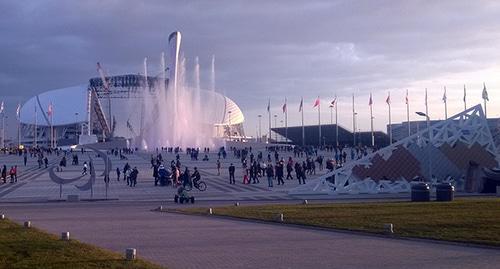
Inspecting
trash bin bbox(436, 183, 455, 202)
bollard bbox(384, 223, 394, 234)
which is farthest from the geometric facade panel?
bollard bbox(384, 223, 394, 234)

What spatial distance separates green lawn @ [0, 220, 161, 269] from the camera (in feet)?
36.0

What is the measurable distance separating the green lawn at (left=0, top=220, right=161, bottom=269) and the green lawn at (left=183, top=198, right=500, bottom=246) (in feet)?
22.6

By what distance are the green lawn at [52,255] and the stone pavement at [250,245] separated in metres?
0.89

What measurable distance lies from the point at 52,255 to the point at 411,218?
10.6m

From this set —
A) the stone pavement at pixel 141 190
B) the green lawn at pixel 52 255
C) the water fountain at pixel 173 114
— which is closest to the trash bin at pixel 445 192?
the stone pavement at pixel 141 190

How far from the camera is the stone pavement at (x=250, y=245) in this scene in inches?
474

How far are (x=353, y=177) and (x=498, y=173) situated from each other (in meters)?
6.87

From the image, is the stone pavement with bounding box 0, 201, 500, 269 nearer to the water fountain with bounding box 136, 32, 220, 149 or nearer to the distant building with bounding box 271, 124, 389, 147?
the water fountain with bounding box 136, 32, 220, 149

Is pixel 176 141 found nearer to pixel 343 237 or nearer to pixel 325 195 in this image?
pixel 325 195

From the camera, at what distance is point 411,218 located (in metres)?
19.1

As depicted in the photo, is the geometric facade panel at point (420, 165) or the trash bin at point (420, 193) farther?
the geometric facade panel at point (420, 165)

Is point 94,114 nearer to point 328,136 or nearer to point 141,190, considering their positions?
point 328,136

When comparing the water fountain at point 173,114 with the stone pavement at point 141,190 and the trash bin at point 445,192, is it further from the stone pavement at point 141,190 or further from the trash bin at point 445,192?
the trash bin at point 445,192

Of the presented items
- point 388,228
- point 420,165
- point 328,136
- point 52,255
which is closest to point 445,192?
point 420,165
